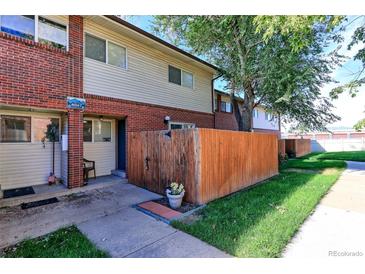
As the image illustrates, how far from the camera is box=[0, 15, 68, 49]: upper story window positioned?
17.3ft

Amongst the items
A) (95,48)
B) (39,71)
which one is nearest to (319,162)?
(95,48)

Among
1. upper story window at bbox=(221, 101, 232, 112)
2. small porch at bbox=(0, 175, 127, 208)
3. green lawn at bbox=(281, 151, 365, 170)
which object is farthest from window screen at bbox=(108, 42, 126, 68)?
green lawn at bbox=(281, 151, 365, 170)

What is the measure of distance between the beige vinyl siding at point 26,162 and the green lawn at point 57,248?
360 cm

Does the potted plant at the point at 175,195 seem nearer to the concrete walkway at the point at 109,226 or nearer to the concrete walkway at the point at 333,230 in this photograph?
the concrete walkway at the point at 109,226

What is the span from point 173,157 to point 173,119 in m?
4.11

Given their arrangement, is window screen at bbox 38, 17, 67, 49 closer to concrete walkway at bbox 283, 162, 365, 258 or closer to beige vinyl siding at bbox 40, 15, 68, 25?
beige vinyl siding at bbox 40, 15, 68, 25

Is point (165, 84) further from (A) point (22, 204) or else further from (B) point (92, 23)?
(A) point (22, 204)

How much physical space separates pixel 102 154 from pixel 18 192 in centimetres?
288

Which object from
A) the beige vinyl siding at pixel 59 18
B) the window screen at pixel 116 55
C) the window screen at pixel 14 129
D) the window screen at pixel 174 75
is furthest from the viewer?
the window screen at pixel 174 75

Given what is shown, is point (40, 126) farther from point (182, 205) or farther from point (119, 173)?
point (182, 205)

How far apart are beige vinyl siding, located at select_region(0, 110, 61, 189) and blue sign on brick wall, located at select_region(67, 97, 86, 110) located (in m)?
1.41

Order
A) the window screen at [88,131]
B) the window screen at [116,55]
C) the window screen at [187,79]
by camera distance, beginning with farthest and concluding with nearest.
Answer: the window screen at [187,79] → the window screen at [88,131] → the window screen at [116,55]

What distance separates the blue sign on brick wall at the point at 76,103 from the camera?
613 cm

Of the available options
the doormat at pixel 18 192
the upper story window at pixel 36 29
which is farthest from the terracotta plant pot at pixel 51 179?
the upper story window at pixel 36 29
